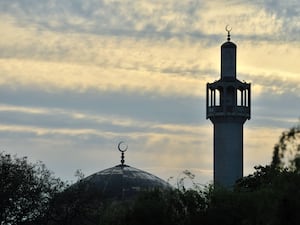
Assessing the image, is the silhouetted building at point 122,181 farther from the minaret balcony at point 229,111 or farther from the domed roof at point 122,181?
the minaret balcony at point 229,111

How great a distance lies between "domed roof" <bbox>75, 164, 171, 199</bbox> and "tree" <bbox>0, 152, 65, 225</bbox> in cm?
1253

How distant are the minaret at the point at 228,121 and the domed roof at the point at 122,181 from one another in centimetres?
555

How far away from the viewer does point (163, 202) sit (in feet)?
190

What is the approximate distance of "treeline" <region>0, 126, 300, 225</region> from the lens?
41838 mm

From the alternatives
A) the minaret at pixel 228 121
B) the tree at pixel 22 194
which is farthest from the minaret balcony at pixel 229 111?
the tree at pixel 22 194

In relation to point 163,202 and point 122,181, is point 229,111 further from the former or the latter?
point 163,202

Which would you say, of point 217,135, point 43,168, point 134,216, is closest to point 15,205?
point 43,168

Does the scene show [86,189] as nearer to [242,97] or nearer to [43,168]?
[43,168]

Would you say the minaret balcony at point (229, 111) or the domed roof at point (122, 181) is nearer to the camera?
the domed roof at point (122, 181)

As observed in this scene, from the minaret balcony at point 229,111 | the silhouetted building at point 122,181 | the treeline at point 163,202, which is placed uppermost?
the minaret balcony at point 229,111

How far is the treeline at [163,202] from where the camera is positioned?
41.8 meters

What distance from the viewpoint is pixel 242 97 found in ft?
307

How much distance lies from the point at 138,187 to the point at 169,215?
29590mm

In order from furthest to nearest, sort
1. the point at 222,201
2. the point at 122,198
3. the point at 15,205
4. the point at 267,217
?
the point at 122,198 < the point at 15,205 < the point at 222,201 < the point at 267,217
